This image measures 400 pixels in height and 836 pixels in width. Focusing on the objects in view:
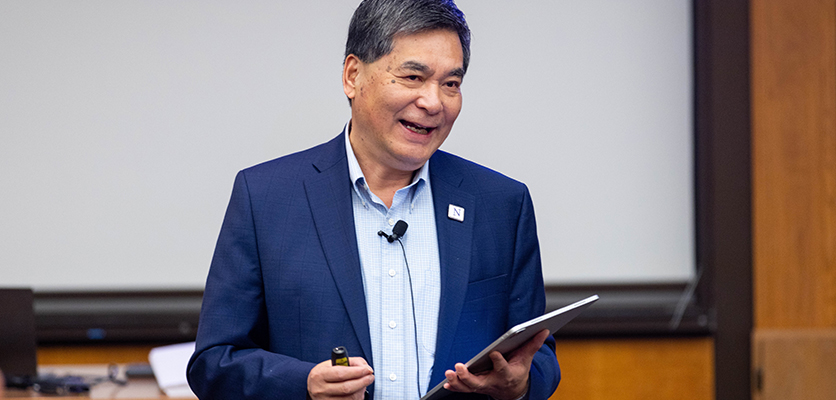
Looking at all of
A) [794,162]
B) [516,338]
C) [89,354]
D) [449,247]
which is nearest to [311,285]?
[449,247]

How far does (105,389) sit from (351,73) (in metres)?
1.63

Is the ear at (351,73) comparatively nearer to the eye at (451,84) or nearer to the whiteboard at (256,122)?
the eye at (451,84)

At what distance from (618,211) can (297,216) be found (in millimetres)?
2055

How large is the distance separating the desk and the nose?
151cm

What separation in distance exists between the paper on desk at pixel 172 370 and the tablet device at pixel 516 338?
4.50ft

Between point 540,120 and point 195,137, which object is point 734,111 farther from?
point 195,137

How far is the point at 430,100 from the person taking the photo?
1.36 meters

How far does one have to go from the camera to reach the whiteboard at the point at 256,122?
2998 millimetres

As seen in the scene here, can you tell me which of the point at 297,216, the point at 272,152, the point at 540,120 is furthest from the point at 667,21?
the point at 297,216

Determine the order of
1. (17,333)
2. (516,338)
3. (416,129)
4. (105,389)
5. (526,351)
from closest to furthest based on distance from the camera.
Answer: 1. (516,338)
2. (526,351)
3. (416,129)
4. (17,333)
5. (105,389)

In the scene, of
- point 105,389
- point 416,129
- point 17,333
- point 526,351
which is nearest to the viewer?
point 526,351

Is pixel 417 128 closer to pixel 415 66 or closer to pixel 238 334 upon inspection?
pixel 415 66

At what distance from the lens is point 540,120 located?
3.08 meters

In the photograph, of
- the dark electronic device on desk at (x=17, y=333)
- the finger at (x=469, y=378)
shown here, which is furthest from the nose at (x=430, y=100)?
the dark electronic device on desk at (x=17, y=333)
